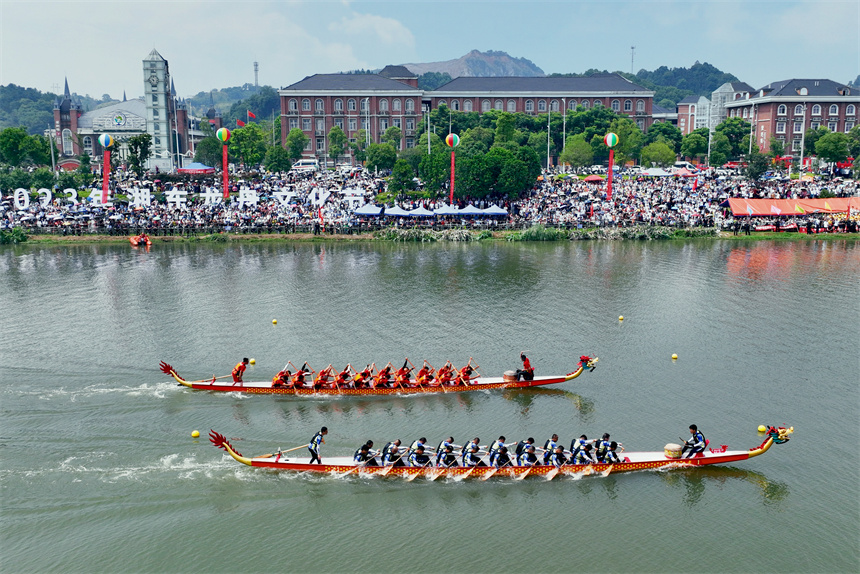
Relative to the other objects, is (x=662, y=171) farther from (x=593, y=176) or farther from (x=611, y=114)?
(x=611, y=114)

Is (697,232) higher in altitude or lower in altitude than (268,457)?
higher

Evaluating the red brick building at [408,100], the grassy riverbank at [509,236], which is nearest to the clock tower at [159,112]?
the red brick building at [408,100]

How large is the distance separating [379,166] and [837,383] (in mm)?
62706

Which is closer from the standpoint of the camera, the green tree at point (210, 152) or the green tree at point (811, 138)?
the green tree at point (811, 138)

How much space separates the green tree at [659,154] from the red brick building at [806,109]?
80.2ft

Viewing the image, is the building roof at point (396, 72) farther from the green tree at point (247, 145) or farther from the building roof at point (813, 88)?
the building roof at point (813, 88)

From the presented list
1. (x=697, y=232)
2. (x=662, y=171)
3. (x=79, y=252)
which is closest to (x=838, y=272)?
(x=697, y=232)

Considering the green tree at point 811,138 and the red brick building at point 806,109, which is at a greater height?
the red brick building at point 806,109

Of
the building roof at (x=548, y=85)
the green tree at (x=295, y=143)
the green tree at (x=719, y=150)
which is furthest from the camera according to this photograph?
the building roof at (x=548, y=85)

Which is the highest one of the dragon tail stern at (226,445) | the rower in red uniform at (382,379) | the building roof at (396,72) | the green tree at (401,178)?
the building roof at (396,72)

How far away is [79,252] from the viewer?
58594 mm

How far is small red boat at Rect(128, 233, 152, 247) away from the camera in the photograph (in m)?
61.8

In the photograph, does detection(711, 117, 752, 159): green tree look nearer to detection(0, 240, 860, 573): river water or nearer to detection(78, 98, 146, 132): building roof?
detection(0, 240, 860, 573): river water

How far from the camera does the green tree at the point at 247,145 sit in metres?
88.4
